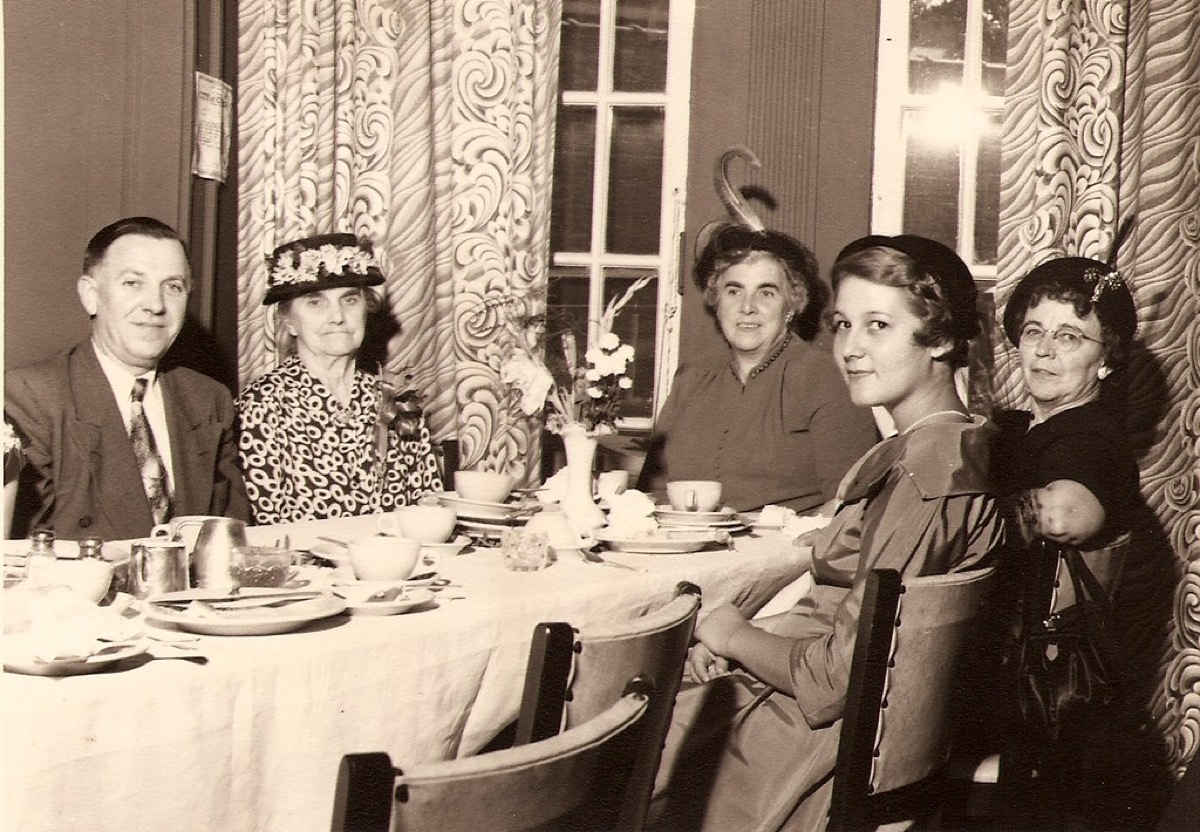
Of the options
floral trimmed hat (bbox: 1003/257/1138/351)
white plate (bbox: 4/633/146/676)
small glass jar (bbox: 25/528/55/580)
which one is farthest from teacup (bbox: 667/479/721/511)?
white plate (bbox: 4/633/146/676)

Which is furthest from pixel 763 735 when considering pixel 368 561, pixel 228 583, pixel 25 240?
pixel 25 240

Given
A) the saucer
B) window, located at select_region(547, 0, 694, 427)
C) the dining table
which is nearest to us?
the dining table

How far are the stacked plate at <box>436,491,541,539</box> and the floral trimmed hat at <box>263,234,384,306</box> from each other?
855 millimetres

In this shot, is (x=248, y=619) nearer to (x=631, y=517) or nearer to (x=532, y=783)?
(x=532, y=783)

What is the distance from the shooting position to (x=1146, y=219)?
3.60m

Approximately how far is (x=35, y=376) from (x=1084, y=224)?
9.18 feet

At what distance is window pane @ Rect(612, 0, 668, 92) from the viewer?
421 cm

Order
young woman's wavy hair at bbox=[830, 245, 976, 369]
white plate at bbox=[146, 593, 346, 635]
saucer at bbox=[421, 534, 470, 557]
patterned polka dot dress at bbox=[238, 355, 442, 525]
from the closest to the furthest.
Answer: white plate at bbox=[146, 593, 346, 635] < young woman's wavy hair at bbox=[830, 245, 976, 369] < saucer at bbox=[421, 534, 470, 557] < patterned polka dot dress at bbox=[238, 355, 442, 525]

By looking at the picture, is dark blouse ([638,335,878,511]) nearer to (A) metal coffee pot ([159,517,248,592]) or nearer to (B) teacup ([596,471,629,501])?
(B) teacup ([596,471,629,501])

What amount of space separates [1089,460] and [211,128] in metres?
2.56

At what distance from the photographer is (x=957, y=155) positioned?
161 inches

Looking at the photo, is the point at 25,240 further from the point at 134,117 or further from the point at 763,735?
the point at 763,735

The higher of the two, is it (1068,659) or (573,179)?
(573,179)

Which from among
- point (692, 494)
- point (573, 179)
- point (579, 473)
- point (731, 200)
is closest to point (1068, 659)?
point (692, 494)
